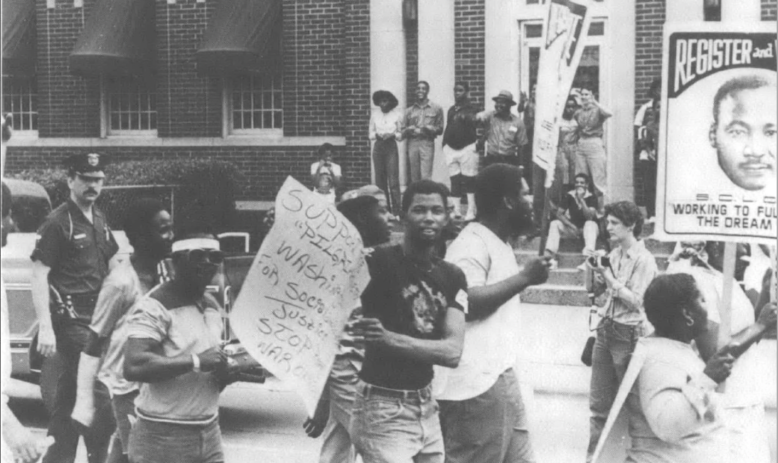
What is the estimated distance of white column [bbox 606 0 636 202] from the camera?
55.6 ft

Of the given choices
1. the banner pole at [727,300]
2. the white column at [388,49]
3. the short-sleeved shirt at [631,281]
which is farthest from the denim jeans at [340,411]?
the white column at [388,49]

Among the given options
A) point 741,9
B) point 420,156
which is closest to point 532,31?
point 420,156

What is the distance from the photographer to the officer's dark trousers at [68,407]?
23.1ft

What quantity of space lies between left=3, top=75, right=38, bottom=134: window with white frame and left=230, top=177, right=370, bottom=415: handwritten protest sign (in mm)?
17295

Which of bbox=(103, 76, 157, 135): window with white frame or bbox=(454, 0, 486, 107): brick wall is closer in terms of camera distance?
bbox=(454, 0, 486, 107): brick wall

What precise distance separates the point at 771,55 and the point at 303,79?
14.1 metres

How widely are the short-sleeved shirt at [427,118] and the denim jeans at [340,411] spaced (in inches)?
424

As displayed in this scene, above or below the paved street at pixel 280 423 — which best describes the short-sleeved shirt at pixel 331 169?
above

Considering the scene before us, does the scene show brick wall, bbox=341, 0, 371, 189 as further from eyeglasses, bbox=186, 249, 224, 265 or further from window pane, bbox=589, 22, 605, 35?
eyeglasses, bbox=186, 249, 224, 265

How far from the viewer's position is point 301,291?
5094 mm

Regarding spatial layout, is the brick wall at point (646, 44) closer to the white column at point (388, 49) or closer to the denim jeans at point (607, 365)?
the white column at point (388, 49)

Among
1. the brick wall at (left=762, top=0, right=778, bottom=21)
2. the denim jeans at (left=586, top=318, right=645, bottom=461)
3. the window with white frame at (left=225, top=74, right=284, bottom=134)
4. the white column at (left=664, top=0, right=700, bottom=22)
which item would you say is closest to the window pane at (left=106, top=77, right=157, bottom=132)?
the window with white frame at (left=225, top=74, right=284, bottom=134)

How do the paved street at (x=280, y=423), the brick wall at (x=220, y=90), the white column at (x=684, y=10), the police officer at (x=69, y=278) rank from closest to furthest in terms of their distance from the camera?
the police officer at (x=69, y=278) < the paved street at (x=280, y=423) < the white column at (x=684, y=10) < the brick wall at (x=220, y=90)

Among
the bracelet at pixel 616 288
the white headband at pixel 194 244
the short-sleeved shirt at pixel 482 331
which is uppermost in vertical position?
the white headband at pixel 194 244
